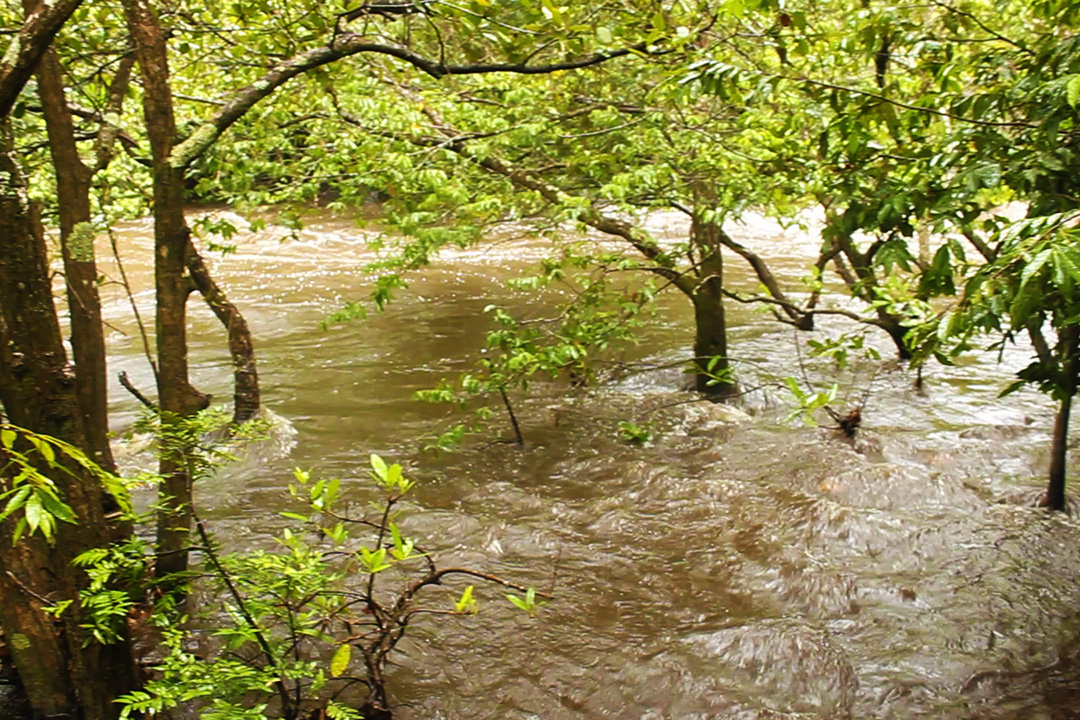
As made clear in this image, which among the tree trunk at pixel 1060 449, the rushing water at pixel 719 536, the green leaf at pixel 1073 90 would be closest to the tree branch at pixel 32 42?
the rushing water at pixel 719 536

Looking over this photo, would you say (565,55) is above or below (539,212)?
above

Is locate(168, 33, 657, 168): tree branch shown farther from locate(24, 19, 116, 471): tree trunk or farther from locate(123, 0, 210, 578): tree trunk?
locate(24, 19, 116, 471): tree trunk

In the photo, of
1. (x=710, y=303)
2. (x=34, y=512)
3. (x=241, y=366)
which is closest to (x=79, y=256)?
(x=34, y=512)

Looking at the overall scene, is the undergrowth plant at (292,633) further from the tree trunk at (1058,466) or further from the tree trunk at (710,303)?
the tree trunk at (710,303)

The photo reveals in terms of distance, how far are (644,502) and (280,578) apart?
10.9 feet

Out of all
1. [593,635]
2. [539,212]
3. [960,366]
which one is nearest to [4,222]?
[593,635]

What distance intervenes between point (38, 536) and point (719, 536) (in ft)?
12.8

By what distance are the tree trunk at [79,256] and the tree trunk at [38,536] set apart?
0.35 m

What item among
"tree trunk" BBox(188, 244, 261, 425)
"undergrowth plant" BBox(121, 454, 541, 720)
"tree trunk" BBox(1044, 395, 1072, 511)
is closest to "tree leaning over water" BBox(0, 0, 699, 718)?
"undergrowth plant" BBox(121, 454, 541, 720)

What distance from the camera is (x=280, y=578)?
3.04m

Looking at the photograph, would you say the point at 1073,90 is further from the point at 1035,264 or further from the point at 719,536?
the point at 719,536

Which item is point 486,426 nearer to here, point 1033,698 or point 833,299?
point 1033,698

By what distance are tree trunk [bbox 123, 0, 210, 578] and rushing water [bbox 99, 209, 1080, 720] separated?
166cm

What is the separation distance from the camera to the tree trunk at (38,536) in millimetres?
2854
